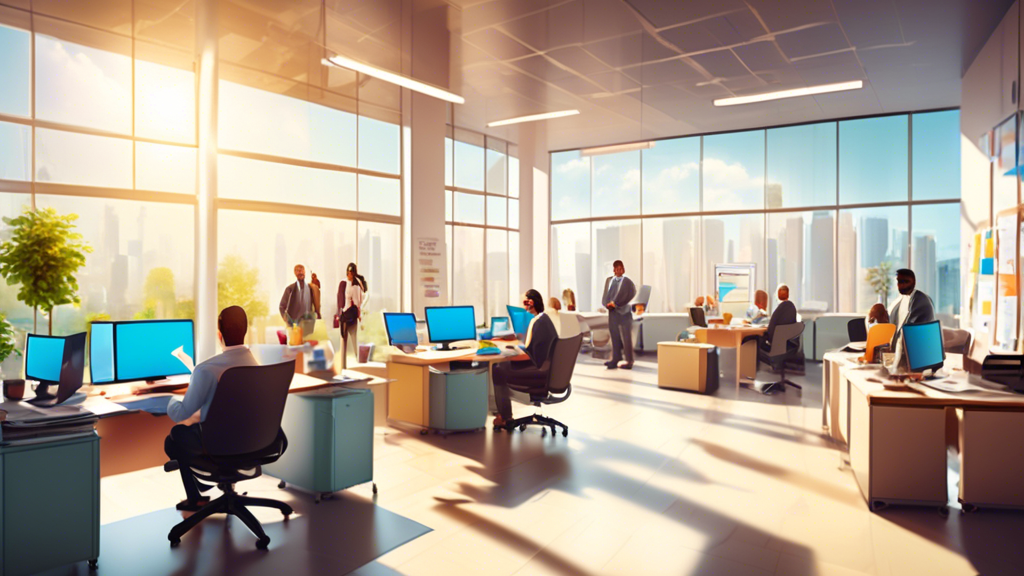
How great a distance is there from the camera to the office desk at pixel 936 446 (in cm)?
359

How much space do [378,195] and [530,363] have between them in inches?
220

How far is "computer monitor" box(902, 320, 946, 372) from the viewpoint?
4027mm

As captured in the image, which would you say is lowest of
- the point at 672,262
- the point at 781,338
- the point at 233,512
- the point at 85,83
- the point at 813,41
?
the point at 233,512

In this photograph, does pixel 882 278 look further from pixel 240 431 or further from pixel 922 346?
pixel 240 431

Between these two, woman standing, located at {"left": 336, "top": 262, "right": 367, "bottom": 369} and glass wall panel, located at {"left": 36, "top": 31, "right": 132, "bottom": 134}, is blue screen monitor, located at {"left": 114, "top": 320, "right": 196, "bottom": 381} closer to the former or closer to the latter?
woman standing, located at {"left": 336, "top": 262, "right": 367, "bottom": 369}

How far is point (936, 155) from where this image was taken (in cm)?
1060

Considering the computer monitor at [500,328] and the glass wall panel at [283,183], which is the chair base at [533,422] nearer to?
the computer monitor at [500,328]

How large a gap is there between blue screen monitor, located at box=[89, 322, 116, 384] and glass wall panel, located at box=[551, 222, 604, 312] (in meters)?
11.4

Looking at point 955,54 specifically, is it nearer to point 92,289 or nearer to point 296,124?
point 296,124

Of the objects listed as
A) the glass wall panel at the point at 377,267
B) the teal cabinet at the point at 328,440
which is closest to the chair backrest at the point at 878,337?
the teal cabinet at the point at 328,440

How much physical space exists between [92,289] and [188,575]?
21.9 feet

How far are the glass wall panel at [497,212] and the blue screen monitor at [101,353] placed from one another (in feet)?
33.3

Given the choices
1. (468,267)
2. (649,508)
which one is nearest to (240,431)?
(649,508)

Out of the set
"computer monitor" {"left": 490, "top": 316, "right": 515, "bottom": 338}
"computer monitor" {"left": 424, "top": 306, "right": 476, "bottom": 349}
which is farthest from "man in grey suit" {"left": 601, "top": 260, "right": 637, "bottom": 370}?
"computer monitor" {"left": 424, "top": 306, "right": 476, "bottom": 349}
